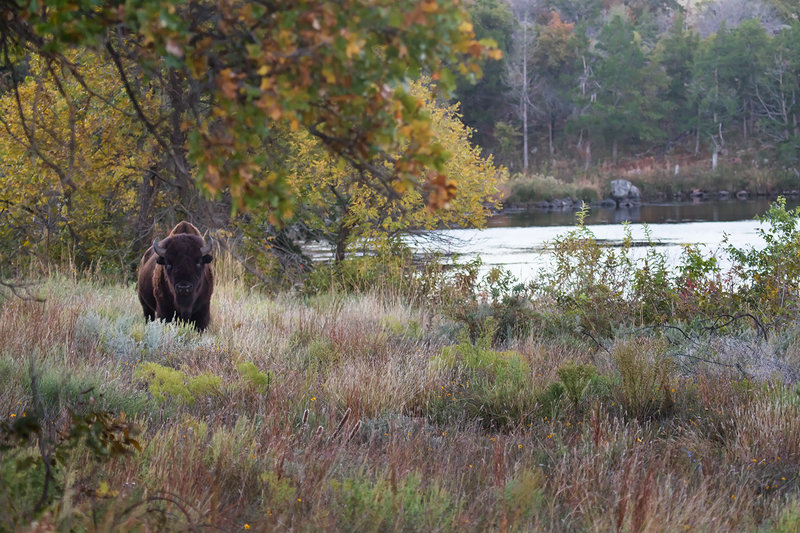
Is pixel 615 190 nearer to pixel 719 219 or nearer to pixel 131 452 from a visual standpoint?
pixel 719 219

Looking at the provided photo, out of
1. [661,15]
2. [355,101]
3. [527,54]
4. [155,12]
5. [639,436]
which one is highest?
[661,15]

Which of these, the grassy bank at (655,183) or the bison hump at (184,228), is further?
the grassy bank at (655,183)

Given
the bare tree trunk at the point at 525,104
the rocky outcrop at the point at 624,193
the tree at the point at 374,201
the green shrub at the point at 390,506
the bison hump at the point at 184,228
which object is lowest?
the green shrub at the point at 390,506

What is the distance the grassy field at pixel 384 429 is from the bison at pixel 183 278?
0.51m

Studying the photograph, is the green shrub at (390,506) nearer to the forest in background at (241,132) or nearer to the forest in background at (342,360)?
Result: the forest in background at (342,360)

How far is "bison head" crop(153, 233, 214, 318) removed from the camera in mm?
9680

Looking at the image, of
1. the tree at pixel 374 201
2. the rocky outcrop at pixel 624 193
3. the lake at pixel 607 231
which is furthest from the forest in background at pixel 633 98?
the tree at pixel 374 201

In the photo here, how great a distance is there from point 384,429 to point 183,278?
4.50 m

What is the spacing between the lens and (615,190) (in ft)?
172

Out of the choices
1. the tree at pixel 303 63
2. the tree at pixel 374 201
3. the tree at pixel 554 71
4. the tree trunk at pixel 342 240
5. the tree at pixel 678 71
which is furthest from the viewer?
the tree at pixel 554 71

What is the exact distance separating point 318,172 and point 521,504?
410 inches

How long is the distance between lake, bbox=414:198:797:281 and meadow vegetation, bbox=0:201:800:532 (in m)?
6.80

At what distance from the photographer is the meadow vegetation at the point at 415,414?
13.8 ft

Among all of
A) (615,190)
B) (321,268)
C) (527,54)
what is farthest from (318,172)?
(527,54)
